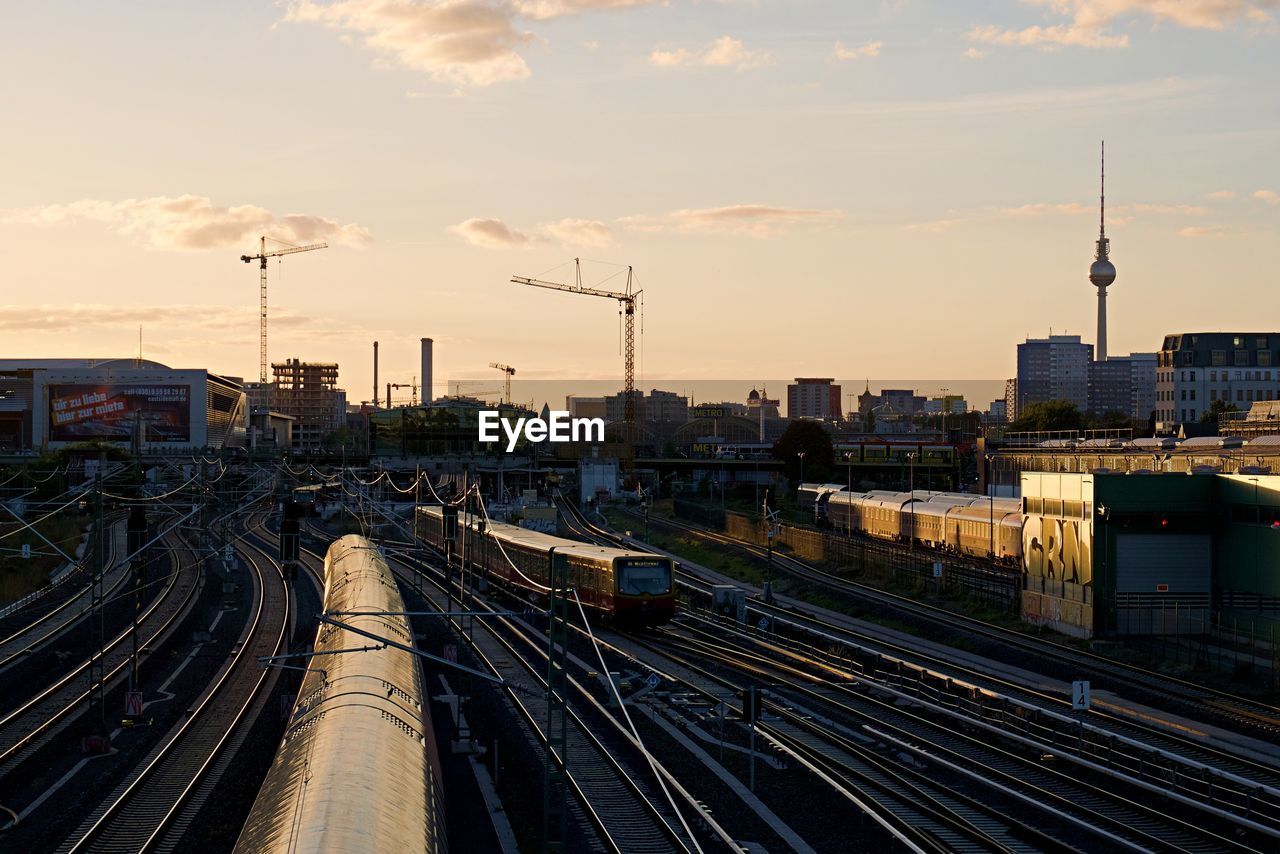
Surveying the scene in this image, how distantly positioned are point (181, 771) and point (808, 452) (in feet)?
368

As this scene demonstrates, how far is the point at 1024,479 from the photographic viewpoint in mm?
47938

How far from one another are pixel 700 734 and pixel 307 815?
1701 centimetres

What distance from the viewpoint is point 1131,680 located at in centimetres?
3384

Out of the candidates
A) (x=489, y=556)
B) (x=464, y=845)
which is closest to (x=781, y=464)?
(x=489, y=556)

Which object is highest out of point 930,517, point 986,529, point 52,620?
point 986,529

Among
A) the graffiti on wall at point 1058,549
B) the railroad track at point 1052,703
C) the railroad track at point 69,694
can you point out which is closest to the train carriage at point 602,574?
the railroad track at point 1052,703

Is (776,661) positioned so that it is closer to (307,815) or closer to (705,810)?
(705,810)

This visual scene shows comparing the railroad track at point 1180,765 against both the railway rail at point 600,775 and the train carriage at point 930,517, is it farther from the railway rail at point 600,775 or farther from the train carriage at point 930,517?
the train carriage at point 930,517

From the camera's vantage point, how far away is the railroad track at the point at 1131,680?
2920cm

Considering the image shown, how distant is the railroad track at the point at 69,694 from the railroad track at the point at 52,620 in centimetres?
197

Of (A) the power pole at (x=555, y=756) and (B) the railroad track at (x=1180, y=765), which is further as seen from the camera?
(B) the railroad track at (x=1180, y=765)

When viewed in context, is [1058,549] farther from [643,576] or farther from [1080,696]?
[1080,696]

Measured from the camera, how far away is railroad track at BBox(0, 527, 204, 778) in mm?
29141

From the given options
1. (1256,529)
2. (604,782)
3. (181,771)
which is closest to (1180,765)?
(604,782)
